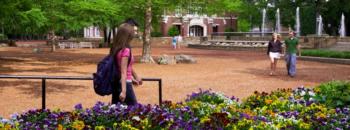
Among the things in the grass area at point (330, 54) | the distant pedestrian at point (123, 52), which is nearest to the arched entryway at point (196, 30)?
the grass area at point (330, 54)

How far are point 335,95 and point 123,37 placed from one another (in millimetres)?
3333

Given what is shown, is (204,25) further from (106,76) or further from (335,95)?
(106,76)

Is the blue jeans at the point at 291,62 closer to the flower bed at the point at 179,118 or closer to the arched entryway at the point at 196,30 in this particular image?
the flower bed at the point at 179,118

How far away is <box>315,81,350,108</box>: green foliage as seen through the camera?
737cm

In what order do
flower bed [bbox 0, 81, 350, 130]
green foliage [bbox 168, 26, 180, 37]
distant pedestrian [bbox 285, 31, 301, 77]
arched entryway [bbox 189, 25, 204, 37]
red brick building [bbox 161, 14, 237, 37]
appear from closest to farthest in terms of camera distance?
flower bed [bbox 0, 81, 350, 130] < distant pedestrian [bbox 285, 31, 301, 77] < green foliage [bbox 168, 26, 180, 37] < red brick building [bbox 161, 14, 237, 37] < arched entryway [bbox 189, 25, 204, 37]

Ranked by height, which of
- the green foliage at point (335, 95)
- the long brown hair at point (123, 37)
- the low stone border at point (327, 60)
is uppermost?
→ the long brown hair at point (123, 37)

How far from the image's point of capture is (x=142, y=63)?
25.4 meters

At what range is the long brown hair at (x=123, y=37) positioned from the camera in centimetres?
615

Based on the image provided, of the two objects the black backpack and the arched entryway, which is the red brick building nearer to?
the arched entryway

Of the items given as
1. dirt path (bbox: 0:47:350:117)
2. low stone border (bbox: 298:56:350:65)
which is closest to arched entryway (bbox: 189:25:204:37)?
low stone border (bbox: 298:56:350:65)

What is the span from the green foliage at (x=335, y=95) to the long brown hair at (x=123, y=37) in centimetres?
314

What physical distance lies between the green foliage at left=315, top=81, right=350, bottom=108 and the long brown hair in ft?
10.3

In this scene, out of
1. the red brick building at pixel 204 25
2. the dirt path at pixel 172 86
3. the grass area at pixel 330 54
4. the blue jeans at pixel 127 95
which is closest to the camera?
the blue jeans at pixel 127 95

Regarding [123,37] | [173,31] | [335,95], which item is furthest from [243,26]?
[123,37]
